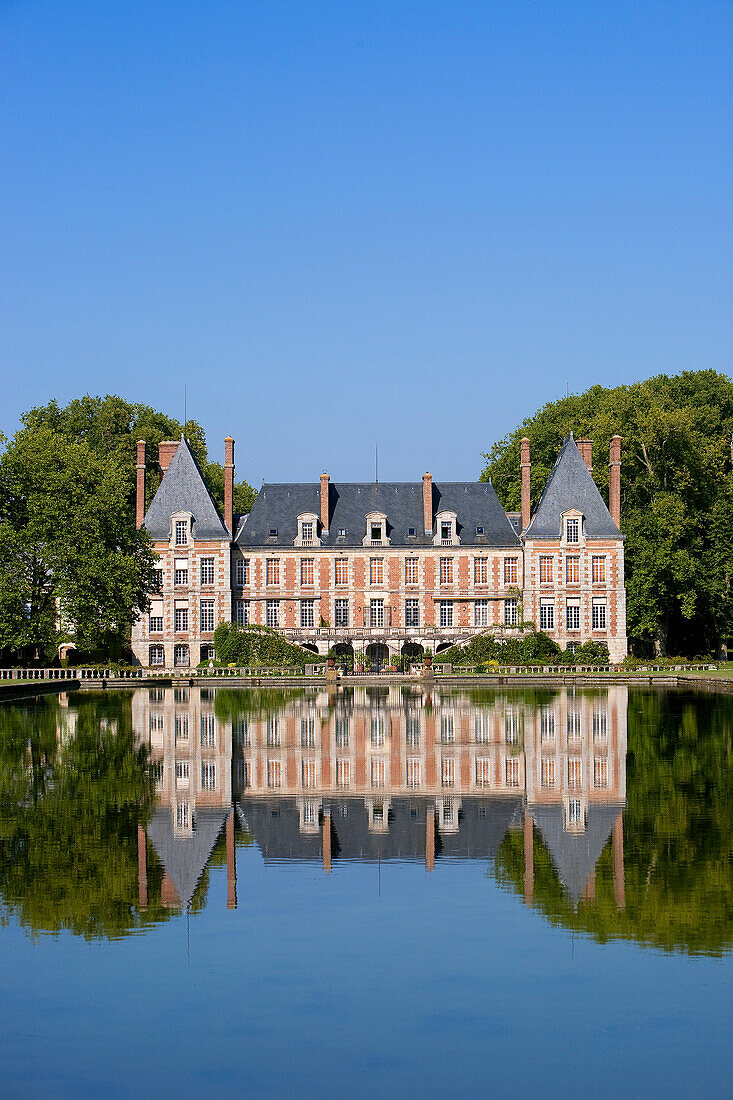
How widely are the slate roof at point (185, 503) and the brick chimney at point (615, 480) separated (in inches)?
730

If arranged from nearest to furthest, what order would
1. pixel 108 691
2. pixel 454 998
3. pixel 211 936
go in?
1. pixel 454 998
2. pixel 211 936
3. pixel 108 691

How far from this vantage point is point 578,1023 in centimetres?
923

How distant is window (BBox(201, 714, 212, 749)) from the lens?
2745 cm

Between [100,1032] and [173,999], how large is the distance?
0.79 metres

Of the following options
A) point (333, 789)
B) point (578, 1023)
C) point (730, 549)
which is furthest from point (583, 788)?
point (730, 549)

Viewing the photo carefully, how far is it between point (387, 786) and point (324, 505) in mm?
46366

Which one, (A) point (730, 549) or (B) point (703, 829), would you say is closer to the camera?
(B) point (703, 829)

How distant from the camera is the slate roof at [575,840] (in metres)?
13.6

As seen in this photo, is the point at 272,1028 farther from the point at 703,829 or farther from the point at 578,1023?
the point at 703,829

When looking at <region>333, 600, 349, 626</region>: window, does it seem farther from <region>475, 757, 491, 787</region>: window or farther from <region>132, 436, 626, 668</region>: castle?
<region>475, 757, 491, 787</region>: window

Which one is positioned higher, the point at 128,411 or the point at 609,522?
the point at 128,411

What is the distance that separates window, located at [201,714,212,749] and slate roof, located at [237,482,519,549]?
30.3 meters

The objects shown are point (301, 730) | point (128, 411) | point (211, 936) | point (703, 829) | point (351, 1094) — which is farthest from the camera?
point (128, 411)

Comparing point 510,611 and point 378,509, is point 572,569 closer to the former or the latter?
point 510,611
